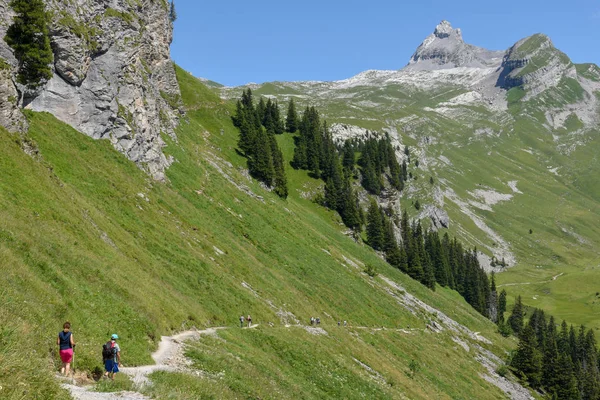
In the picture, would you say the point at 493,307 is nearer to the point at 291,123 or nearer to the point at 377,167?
the point at 377,167

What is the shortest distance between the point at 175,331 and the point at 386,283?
208 feet

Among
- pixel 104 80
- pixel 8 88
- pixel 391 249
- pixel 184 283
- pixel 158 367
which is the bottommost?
pixel 184 283

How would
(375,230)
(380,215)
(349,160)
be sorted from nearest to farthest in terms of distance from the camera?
1. (375,230)
2. (380,215)
3. (349,160)

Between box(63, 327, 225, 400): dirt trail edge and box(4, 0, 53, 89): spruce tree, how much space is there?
97.5ft

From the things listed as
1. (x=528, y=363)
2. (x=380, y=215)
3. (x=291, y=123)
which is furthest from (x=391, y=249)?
(x=291, y=123)

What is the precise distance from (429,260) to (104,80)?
106394mm

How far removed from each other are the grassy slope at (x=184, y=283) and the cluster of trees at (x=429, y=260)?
37416mm

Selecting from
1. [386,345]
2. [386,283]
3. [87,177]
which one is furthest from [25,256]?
[386,283]

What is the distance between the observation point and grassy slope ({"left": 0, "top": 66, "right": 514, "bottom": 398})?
18.3 meters

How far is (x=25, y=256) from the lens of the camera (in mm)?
20844

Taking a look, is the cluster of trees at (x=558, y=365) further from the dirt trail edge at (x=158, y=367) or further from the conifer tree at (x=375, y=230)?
the dirt trail edge at (x=158, y=367)

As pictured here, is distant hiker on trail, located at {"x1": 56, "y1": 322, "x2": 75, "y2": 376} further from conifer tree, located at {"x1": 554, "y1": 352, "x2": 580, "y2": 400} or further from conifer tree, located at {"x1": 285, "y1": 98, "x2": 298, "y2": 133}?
conifer tree, located at {"x1": 285, "y1": 98, "x2": 298, "y2": 133}

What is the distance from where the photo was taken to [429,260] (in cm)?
13000

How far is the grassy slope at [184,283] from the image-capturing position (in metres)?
18.3
